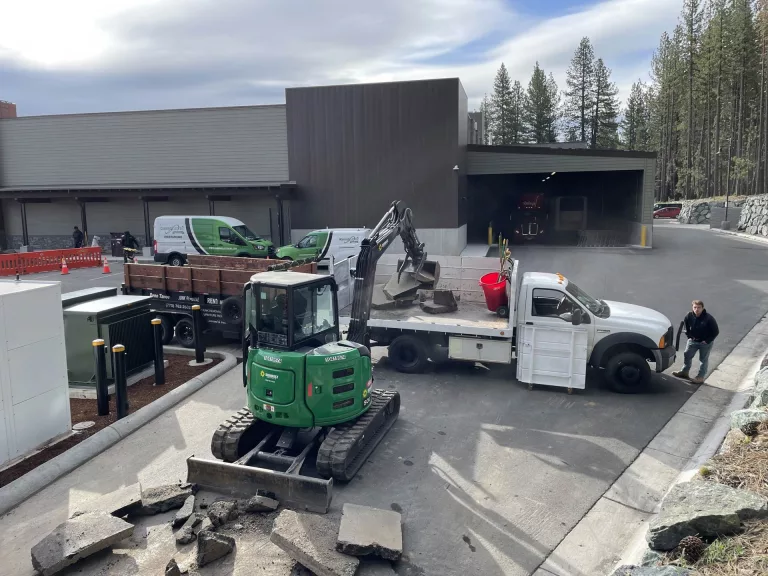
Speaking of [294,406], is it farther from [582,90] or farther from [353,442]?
[582,90]

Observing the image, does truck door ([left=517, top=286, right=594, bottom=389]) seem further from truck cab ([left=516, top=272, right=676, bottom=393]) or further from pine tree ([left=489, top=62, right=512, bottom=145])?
pine tree ([left=489, top=62, right=512, bottom=145])

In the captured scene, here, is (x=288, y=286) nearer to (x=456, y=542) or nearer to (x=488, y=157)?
(x=456, y=542)

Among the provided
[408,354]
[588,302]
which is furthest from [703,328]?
[408,354]

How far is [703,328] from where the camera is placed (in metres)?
10.2

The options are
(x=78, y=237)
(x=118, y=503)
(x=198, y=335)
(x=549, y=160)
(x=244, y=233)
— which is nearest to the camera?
(x=118, y=503)

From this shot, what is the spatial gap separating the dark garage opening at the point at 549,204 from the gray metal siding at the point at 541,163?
19.1 feet

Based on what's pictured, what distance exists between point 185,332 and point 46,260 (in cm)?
1684

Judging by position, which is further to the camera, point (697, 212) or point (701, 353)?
point (697, 212)

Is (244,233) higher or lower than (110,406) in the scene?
higher

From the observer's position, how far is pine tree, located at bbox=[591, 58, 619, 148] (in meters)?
68.4

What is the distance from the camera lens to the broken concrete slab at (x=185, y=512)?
6.13 m

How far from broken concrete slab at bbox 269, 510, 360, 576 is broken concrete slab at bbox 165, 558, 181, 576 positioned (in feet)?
2.85

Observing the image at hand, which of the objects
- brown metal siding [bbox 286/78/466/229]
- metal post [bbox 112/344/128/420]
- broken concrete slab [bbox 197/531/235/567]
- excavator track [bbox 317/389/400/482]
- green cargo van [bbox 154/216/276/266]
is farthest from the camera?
brown metal siding [bbox 286/78/466/229]

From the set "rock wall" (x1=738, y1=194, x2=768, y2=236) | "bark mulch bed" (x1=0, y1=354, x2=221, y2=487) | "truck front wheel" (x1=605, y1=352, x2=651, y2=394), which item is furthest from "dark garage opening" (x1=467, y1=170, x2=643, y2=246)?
"bark mulch bed" (x1=0, y1=354, x2=221, y2=487)
